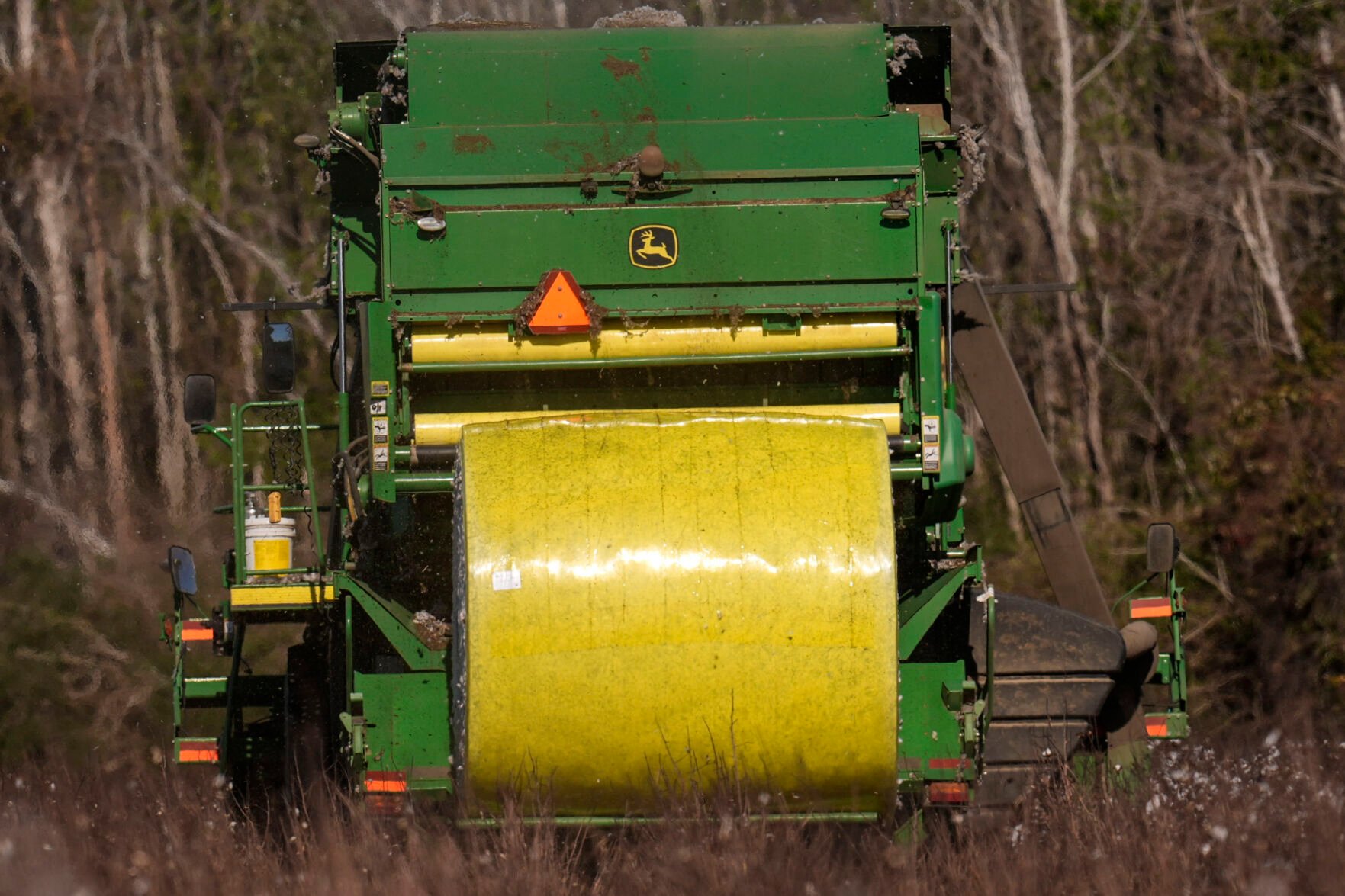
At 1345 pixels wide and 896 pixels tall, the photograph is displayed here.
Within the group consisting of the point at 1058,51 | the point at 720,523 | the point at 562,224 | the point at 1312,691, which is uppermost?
the point at 1058,51

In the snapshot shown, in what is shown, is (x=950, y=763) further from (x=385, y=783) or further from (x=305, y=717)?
(x=305, y=717)

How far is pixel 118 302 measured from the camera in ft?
83.6

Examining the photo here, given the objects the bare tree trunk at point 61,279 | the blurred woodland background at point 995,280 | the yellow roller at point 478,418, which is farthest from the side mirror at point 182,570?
the bare tree trunk at point 61,279

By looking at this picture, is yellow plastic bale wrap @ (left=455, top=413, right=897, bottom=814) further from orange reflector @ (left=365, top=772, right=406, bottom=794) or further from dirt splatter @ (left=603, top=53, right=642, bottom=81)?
dirt splatter @ (left=603, top=53, right=642, bottom=81)

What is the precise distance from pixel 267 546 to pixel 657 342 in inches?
70.3

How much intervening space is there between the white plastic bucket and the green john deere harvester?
1 cm

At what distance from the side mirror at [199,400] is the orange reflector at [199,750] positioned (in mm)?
1273

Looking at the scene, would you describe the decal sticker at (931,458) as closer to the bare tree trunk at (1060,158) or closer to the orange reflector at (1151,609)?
the orange reflector at (1151,609)

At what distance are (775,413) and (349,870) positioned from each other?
6.41ft

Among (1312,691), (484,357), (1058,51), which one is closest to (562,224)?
(484,357)

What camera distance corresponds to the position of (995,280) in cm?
2231

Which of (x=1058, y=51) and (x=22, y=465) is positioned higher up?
(x=1058, y=51)

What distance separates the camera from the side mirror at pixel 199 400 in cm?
789

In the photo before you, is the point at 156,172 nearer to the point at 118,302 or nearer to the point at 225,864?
the point at 118,302
